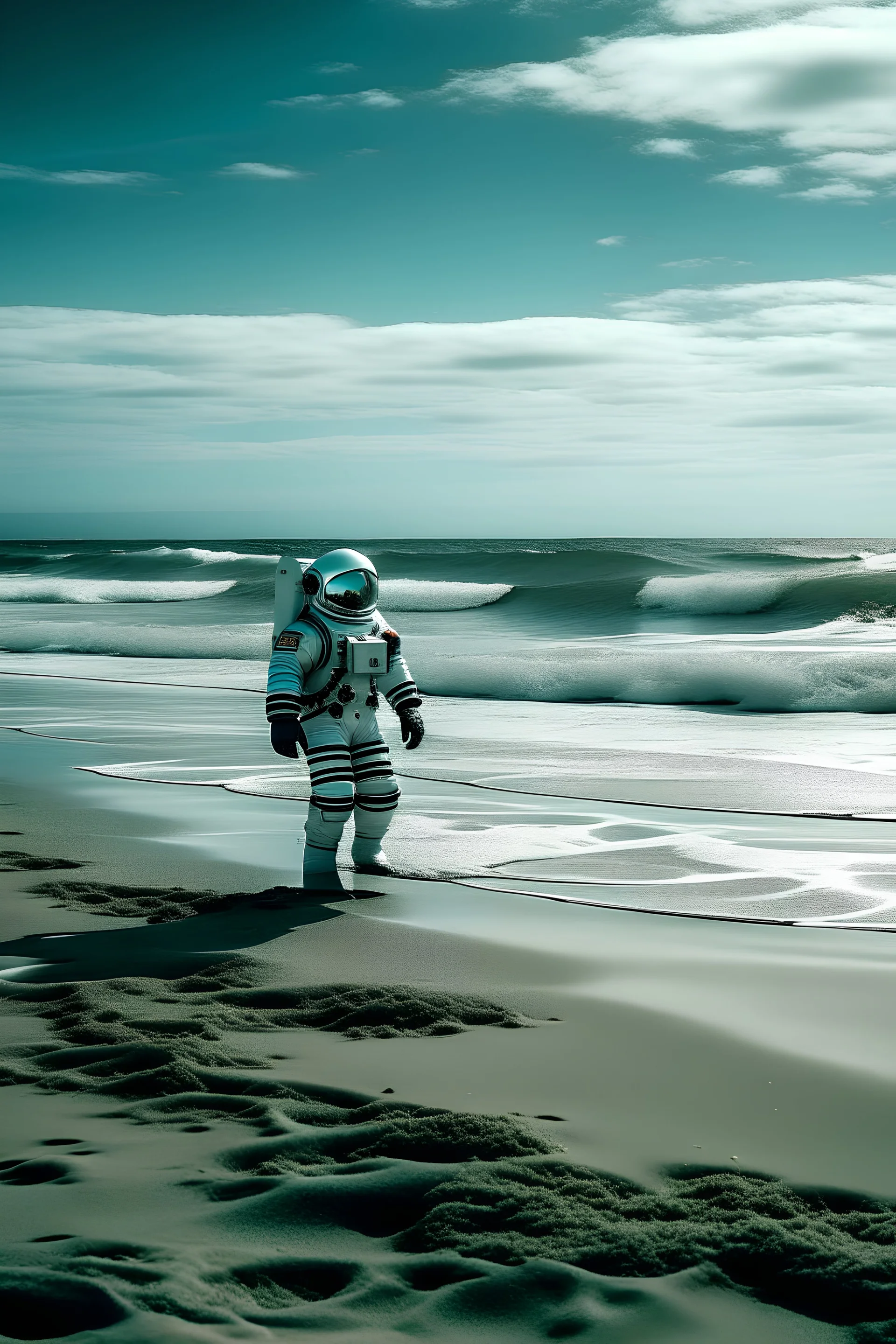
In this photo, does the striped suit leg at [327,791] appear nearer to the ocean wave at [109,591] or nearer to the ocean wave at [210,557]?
Result: the ocean wave at [109,591]

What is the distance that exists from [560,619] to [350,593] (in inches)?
870

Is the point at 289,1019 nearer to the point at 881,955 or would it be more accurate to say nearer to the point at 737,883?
the point at 881,955

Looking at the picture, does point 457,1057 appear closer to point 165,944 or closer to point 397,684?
point 165,944

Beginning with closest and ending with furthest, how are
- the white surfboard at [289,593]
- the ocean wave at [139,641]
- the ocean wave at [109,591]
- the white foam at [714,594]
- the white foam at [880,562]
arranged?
the white surfboard at [289,593] → the ocean wave at [139,641] → the white foam at [714,594] → the white foam at [880,562] → the ocean wave at [109,591]

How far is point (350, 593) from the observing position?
5934mm

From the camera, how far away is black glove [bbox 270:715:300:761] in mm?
5594

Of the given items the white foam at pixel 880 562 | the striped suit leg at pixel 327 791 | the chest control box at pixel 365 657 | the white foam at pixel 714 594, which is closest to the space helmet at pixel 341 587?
the chest control box at pixel 365 657

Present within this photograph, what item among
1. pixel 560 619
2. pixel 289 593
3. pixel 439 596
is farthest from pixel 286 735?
pixel 439 596

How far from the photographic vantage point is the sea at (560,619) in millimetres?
14219

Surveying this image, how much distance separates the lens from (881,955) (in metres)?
4.30

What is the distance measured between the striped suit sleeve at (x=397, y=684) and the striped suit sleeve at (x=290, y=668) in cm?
46

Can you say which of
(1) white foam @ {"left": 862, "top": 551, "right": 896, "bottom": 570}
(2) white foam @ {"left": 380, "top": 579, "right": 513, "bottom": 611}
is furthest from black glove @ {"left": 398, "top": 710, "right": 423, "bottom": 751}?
(1) white foam @ {"left": 862, "top": 551, "right": 896, "bottom": 570}

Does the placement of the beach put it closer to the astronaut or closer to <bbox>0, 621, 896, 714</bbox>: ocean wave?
the astronaut

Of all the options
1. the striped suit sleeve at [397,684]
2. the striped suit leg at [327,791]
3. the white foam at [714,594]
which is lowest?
the striped suit leg at [327,791]
